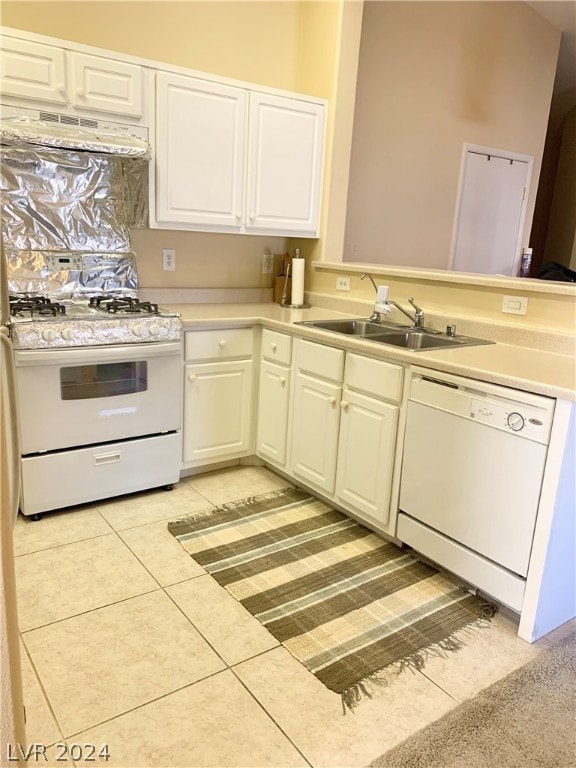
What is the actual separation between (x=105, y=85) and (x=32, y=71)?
31cm

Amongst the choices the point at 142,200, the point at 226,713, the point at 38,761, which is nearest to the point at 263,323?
the point at 142,200

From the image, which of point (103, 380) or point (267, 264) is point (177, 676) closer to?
point (103, 380)

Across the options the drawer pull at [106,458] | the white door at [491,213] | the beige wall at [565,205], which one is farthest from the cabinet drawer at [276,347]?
the beige wall at [565,205]

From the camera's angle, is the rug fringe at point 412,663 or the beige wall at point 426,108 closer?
the rug fringe at point 412,663

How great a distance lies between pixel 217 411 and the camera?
306 cm

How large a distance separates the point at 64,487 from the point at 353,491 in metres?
1.32

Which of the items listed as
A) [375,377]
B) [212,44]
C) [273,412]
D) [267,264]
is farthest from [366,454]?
[212,44]

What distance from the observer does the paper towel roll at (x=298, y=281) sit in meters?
3.48

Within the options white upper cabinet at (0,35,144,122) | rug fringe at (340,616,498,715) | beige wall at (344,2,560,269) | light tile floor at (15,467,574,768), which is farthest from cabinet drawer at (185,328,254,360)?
rug fringe at (340,616,498,715)

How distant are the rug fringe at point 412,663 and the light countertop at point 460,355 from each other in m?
0.88

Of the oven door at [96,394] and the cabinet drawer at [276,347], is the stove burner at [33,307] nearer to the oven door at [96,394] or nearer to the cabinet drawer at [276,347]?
the oven door at [96,394]

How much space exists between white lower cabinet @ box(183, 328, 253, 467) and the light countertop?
3.8 inches

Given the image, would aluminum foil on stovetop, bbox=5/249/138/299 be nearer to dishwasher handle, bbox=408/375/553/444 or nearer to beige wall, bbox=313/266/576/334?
beige wall, bbox=313/266/576/334

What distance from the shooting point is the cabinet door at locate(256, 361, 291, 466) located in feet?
9.80
